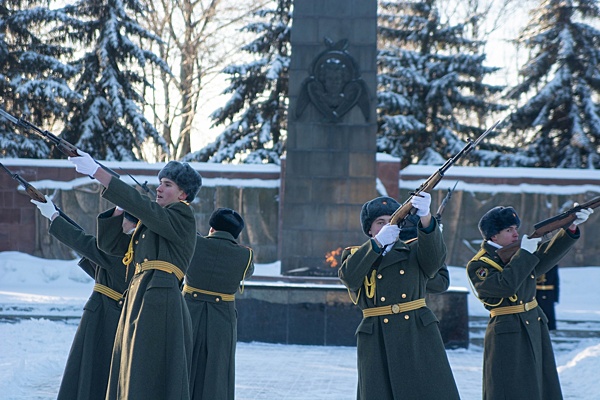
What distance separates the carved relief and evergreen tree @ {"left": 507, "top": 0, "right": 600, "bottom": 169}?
11.7 m

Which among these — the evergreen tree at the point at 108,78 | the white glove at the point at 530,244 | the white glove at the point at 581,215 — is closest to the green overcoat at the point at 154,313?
the white glove at the point at 530,244

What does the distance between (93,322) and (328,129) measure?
8.10 m

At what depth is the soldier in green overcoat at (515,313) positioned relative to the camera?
529cm

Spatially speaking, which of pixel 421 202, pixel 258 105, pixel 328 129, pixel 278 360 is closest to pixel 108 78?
pixel 258 105

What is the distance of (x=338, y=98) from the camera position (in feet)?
42.9

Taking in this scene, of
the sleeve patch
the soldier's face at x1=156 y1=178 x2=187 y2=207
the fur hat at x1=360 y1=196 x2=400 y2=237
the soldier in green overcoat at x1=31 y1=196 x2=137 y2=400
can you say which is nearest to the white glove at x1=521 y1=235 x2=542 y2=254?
the sleeve patch

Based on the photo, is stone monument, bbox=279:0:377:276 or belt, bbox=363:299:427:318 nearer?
belt, bbox=363:299:427:318

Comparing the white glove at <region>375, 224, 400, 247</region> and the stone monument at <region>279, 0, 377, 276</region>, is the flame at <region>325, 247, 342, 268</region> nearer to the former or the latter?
the stone monument at <region>279, 0, 377, 276</region>

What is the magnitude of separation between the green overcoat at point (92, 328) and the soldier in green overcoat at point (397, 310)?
165cm

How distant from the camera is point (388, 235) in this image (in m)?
4.51

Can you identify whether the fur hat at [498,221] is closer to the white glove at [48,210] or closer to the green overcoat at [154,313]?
the green overcoat at [154,313]

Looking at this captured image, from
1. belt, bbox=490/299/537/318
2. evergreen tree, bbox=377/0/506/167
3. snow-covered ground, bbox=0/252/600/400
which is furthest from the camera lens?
evergreen tree, bbox=377/0/506/167

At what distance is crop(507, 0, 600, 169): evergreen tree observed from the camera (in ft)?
76.1

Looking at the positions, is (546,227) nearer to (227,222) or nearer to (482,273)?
(482,273)
